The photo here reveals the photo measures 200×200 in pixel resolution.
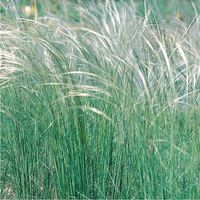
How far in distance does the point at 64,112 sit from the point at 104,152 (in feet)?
0.97

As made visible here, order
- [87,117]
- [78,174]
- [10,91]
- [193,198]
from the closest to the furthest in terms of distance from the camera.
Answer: [193,198], [78,174], [87,117], [10,91]

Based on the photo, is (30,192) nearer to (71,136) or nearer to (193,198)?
(71,136)

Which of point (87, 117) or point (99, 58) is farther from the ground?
point (99, 58)

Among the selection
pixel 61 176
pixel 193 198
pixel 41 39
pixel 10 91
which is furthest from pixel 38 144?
pixel 193 198

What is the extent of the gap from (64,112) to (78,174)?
1.08ft

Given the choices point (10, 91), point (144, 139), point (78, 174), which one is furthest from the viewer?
point (10, 91)

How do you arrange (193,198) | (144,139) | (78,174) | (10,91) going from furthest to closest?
1. (10,91)
2. (78,174)
3. (193,198)
4. (144,139)

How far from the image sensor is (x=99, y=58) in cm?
156

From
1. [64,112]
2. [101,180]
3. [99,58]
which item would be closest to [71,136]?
[64,112]

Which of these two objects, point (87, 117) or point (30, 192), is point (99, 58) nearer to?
point (87, 117)

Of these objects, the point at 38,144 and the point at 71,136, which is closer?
the point at 71,136

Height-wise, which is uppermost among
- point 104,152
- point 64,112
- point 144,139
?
point 64,112

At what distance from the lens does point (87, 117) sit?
149cm

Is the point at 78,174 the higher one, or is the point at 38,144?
the point at 38,144
